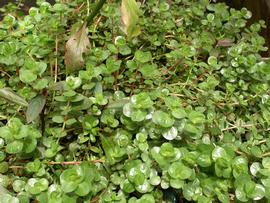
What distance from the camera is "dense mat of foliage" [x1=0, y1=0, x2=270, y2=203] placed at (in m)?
0.83

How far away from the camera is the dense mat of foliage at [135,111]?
32.9 inches

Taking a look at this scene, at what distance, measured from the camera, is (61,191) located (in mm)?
785

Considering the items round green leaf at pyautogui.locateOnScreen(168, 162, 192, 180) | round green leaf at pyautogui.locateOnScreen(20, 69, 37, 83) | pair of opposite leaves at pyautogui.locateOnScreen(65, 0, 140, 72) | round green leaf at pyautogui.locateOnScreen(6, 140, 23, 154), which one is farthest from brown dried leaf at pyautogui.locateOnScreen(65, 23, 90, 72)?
round green leaf at pyautogui.locateOnScreen(168, 162, 192, 180)

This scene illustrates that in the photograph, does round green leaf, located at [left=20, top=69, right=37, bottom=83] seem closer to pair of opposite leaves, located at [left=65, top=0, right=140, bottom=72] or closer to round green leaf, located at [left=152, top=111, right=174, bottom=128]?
pair of opposite leaves, located at [left=65, top=0, right=140, bottom=72]

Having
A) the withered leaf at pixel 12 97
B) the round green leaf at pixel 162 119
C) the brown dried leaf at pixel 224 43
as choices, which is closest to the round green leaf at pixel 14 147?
the withered leaf at pixel 12 97

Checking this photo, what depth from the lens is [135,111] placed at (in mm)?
892

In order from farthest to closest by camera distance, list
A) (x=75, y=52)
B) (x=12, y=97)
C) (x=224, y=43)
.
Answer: (x=224, y=43) < (x=75, y=52) < (x=12, y=97)

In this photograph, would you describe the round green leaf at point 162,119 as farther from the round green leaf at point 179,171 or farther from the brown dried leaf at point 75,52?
the brown dried leaf at point 75,52

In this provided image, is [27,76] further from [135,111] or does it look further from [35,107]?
[135,111]

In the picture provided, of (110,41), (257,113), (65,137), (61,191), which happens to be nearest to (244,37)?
(257,113)

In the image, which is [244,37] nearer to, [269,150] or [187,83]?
[187,83]

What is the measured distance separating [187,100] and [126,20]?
252 millimetres

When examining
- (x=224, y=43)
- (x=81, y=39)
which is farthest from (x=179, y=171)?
(x=224, y=43)

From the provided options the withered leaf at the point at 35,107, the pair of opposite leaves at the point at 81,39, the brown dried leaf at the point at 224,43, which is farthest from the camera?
the brown dried leaf at the point at 224,43
